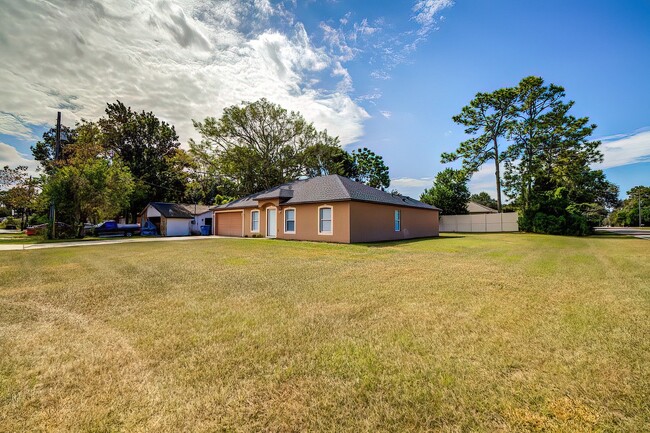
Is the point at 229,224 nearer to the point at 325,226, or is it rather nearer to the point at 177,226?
the point at 177,226

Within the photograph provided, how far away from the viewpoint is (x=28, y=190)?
2303cm

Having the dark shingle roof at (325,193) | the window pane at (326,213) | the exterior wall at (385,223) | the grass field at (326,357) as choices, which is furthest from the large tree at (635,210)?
the grass field at (326,357)

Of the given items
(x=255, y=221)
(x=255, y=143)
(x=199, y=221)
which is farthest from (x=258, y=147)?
(x=255, y=221)

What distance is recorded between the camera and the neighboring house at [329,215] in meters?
16.8

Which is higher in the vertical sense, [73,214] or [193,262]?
[73,214]

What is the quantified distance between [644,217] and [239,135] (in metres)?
72.7

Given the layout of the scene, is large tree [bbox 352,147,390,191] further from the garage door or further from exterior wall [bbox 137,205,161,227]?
exterior wall [bbox 137,205,161,227]

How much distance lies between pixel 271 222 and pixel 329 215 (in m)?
5.77

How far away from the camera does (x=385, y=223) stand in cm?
1930

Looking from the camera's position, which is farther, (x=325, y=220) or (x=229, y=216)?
(x=229, y=216)

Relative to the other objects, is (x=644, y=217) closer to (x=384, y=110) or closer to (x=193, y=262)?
(x=384, y=110)

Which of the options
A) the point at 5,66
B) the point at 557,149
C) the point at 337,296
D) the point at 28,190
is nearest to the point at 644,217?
the point at 557,149

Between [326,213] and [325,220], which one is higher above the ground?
[326,213]

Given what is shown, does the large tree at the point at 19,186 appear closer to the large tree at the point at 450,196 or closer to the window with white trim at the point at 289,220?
the window with white trim at the point at 289,220
